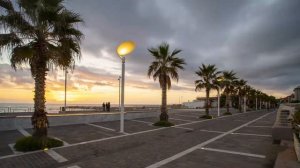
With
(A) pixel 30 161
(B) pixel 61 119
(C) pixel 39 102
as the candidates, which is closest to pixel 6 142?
(C) pixel 39 102

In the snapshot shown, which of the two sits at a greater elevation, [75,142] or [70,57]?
[70,57]

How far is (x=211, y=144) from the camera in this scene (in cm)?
1232

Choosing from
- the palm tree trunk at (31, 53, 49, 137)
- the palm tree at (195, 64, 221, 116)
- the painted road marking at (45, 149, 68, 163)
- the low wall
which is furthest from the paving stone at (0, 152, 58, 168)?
the palm tree at (195, 64, 221, 116)

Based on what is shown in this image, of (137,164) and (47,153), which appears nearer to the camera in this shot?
(137,164)

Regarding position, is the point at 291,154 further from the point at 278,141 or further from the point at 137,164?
the point at 137,164

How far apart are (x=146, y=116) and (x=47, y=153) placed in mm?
20868

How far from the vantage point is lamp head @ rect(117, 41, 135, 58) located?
630 inches

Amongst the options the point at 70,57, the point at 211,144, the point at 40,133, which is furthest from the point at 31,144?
the point at 211,144

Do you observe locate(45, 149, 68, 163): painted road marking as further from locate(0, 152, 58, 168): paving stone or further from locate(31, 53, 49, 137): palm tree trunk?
locate(31, 53, 49, 137): palm tree trunk

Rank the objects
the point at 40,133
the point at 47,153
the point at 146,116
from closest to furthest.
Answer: the point at 47,153
the point at 40,133
the point at 146,116

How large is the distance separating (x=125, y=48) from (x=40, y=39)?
6740 mm

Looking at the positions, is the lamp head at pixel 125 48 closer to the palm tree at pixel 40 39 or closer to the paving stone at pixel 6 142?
the palm tree at pixel 40 39

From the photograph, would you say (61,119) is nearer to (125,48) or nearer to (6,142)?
(6,142)

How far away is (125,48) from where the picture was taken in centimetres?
1616
